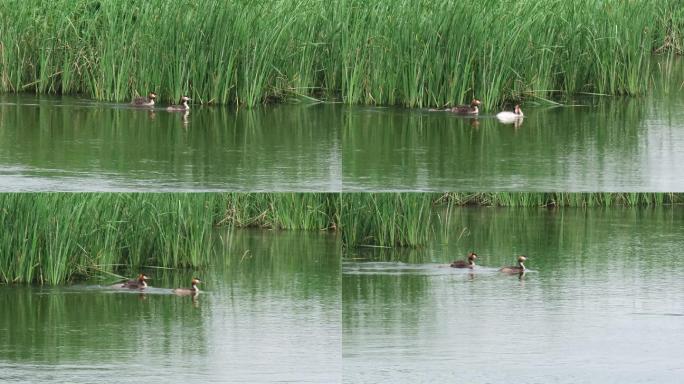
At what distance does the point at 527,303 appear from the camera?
10.5 meters

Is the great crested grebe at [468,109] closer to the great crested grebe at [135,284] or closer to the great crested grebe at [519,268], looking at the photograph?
the great crested grebe at [519,268]

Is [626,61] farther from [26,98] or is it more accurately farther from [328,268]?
[26,98]

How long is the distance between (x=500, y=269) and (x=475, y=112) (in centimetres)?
154

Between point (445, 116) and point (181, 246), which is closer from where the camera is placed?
point (445, 116)

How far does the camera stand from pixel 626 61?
10.6 meters

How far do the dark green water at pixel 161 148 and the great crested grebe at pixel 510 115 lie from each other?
1237mm

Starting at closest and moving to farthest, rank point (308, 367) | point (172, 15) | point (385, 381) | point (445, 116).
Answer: point (385, 381), point (308, 367), point (445, 116), point (172, 15)

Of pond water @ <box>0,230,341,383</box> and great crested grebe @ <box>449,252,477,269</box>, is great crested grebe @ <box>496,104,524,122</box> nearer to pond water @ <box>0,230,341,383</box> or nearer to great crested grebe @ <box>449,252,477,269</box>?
great crested grebe @ <box>449,252,477,269</box>

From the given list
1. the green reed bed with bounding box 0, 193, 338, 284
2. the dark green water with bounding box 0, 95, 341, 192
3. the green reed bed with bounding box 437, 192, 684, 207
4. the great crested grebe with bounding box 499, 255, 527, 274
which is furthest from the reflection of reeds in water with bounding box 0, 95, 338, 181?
the great crested grebe with bounding box 499, 255, 527, 274

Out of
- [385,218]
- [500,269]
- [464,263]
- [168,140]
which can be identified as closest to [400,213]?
[385,218]

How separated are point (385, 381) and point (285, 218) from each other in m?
3.41

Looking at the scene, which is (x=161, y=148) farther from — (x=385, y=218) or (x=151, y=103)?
(x=385, y=218)

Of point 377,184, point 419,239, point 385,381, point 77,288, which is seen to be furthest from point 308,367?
point 77,288

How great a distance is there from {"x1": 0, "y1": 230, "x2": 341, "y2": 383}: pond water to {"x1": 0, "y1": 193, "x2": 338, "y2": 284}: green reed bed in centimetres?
16
